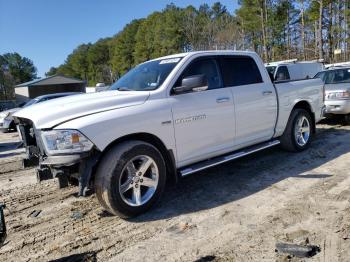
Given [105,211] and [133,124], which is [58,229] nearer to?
[105,211]

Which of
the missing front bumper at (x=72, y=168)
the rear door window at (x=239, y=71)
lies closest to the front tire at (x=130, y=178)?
the missing front bumper at (x=72, y=168)

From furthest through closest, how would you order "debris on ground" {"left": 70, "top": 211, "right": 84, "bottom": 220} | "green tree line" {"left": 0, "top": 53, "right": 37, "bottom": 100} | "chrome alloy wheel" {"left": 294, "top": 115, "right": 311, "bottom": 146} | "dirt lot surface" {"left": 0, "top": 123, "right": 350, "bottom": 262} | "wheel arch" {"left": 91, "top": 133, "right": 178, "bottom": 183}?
"green tree line" {"left": 0, "top": 53, "right": 37, "bottom": 100} → "chrome alloy wheel" {"left": 294, "top": 115, "right": 311, "bottom": 146} → "debris on ground" {"left": 70, "top": 211, "right": 84, "bottom": 220} → "wheel arch" {"left": 91, "top": 133, "right": 178, "bottom": 183} → "dirt lot surface" {"left": 0, "top": 123, "right": 350, "bottom": 262}

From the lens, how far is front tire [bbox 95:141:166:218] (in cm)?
397

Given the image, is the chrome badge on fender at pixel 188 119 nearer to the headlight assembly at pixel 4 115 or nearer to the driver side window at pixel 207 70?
the driver side window at pixel 207 70

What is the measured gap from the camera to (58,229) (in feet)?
13.6

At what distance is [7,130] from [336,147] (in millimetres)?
13576

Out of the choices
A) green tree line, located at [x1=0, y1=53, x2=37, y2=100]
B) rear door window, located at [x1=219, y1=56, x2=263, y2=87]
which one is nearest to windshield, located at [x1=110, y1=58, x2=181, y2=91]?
rear door window, located at [x1=219, y1=56, x2=263, y2=87]

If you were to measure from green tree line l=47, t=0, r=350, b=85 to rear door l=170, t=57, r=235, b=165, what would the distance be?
101ft

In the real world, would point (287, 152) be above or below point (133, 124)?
below

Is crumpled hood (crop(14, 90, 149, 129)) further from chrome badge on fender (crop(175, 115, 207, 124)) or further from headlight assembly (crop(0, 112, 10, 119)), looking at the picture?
headlight assembly (crop(0, 112, 10, 119))

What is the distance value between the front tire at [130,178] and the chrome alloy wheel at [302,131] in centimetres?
340

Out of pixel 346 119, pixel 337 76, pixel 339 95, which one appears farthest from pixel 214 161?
pixel 337 76

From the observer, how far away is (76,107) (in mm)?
4102

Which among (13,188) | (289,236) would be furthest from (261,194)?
(13,188)
